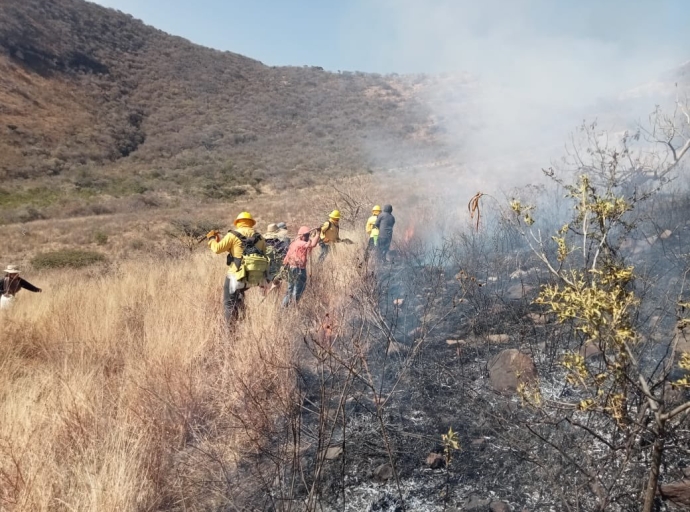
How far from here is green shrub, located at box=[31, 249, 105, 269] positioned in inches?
394

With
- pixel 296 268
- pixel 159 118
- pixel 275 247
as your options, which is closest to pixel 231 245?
pixel 296 268

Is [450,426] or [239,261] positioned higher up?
[239,261]

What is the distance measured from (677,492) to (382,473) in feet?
4.32

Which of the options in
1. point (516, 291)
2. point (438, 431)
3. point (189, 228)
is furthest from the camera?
point (189, 228)

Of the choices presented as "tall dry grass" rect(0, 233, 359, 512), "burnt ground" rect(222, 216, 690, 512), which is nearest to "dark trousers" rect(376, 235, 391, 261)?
"tall dry grass" rect(0, 233, 359, 512)

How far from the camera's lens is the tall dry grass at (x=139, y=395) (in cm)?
221

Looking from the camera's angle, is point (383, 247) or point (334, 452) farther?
point (383, 247)

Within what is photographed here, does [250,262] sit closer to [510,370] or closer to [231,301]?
[231,301]

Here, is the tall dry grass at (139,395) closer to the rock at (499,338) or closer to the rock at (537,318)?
the rock at (499,338)

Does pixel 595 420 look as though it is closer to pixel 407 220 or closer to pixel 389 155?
pixel 407 220

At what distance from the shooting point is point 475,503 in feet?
7.31

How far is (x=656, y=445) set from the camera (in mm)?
1271

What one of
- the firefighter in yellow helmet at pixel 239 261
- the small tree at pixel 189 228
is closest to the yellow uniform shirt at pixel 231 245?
the firefighter in yellow helmet at pixel 239 261

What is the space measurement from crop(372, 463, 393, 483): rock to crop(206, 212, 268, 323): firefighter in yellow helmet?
7.81 ft
